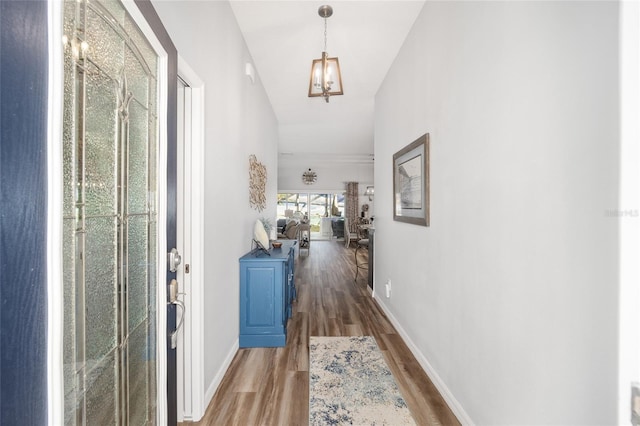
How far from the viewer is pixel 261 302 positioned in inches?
100

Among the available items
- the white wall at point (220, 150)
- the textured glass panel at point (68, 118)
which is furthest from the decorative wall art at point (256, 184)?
the textured glass panel at point (68, 118)

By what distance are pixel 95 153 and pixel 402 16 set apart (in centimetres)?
259

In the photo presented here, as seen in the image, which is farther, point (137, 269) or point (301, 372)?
point (301, 372)

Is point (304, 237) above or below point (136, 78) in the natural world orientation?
below

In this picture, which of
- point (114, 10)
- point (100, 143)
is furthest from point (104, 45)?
point (100, 143)

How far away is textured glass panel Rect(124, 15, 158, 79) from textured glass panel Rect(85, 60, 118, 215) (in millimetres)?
211

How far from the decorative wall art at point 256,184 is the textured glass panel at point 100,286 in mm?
2183

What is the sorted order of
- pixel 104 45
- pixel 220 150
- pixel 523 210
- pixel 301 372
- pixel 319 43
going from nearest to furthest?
pixel 104 45
pixel 523 210
pixel 220 150
pixel 301 372
pixel 319 43

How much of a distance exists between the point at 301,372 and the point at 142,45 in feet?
7.36

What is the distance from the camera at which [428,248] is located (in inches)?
84.6

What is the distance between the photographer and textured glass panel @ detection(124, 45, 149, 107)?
0.92m

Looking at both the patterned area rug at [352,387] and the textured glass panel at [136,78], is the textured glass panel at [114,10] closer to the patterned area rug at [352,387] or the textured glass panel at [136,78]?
the textured glass panel at [136,78]

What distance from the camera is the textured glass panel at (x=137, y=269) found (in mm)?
951

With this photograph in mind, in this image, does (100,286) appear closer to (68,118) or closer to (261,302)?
(68,118)
